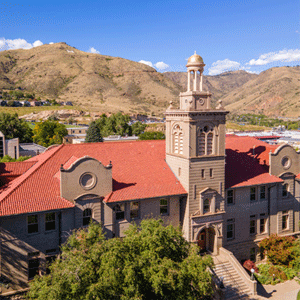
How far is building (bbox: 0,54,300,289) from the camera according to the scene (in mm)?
25188

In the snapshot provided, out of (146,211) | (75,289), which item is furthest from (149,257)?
(146,211)

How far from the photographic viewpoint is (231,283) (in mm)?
29000

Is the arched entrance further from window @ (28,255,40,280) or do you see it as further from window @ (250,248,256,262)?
window @ (28,255,40,280)

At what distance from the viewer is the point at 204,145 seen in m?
30.3

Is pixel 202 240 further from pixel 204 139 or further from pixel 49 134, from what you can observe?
pixel 49 134

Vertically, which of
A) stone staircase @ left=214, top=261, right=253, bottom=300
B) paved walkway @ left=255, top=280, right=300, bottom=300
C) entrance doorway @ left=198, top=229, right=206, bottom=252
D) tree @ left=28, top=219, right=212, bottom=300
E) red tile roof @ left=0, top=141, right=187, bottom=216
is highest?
red tile roof @ left=0, top=141, right=187, bottom=216

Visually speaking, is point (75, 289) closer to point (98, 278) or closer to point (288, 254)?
point (98, 278)

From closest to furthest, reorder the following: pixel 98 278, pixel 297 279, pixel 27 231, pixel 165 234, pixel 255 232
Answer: pixel 98 278 < pixel 165 234 < pixel 27 231 < pixel 297 279 < pixel 255 232

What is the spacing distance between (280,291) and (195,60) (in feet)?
76.8

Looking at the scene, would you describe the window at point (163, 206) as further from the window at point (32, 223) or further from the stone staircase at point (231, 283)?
the window at point (32, 223)

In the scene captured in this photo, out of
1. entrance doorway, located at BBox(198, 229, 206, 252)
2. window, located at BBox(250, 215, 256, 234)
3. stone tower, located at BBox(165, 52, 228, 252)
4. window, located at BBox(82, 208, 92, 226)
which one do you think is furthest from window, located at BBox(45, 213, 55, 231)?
window, located at BBox(250, 215, 256, 234)

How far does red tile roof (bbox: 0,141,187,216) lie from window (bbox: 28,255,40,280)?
14.1 ft

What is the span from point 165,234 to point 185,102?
1445 centimetres

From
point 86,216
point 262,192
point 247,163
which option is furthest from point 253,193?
point 86,216
